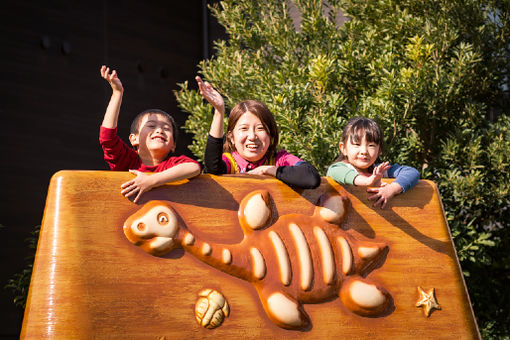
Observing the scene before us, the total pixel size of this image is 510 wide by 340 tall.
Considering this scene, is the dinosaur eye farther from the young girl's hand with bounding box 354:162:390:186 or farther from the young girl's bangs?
the young girl's bangs

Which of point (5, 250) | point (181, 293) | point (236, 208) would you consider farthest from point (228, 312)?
point (5, 250)

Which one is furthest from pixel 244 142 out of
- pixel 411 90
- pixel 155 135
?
pixel 411 90

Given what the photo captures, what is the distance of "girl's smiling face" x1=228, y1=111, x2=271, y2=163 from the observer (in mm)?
2516

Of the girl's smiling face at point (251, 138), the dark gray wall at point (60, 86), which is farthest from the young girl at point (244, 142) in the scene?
the dark gray wall at point (60, 86)

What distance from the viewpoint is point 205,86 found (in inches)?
92.1

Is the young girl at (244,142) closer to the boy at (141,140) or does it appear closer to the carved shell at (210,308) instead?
the boy at (141,140)

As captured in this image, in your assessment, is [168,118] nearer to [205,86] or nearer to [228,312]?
[205,86]

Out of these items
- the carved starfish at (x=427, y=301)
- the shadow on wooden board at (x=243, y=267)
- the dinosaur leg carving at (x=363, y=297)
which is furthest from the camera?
the carved starfish at (x=427, y=301)

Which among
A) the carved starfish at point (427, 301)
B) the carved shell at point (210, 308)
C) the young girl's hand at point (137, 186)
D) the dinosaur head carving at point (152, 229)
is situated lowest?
the carved starfish at point (427, 301)

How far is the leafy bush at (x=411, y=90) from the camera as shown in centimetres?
363

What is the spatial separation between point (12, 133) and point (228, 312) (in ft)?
12.5

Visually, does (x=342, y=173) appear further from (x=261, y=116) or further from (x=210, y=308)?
(x=210, y=308)

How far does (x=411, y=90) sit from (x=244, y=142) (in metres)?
1.52

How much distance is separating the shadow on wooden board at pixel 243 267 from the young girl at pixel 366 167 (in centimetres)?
6
